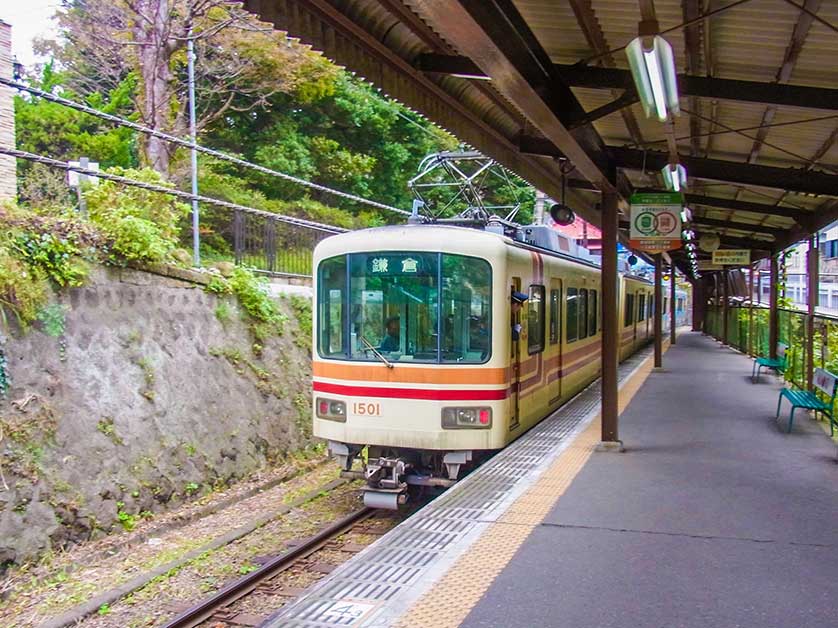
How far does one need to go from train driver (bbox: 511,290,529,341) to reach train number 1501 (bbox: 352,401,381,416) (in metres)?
1.52

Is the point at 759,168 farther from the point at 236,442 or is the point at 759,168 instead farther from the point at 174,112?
the point at 174,112

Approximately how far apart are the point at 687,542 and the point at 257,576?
349cm

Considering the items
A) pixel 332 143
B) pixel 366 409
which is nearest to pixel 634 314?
pixel 332 143

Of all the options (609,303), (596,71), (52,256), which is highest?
(596,71)

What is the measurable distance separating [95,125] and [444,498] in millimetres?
19865

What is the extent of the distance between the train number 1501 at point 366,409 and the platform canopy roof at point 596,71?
273 cm

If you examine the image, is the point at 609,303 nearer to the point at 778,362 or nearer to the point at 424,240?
the point at 424,240

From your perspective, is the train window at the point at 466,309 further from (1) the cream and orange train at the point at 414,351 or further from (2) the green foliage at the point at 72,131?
(2) the green foliage at the point at 72,131

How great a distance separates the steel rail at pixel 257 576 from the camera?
18.7 feet

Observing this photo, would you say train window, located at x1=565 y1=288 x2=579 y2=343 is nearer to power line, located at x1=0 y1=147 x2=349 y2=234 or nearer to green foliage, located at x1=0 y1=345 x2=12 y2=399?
power line, located at x1=0 y1=147 x2=349 y2=234

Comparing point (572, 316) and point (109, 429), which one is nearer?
point (109, 429)

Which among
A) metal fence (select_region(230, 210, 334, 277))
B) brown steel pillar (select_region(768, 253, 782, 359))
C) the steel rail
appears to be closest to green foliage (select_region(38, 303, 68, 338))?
the steel rail

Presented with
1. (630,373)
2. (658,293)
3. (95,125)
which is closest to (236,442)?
(630,373)

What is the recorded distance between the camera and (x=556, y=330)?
988 centimetres
